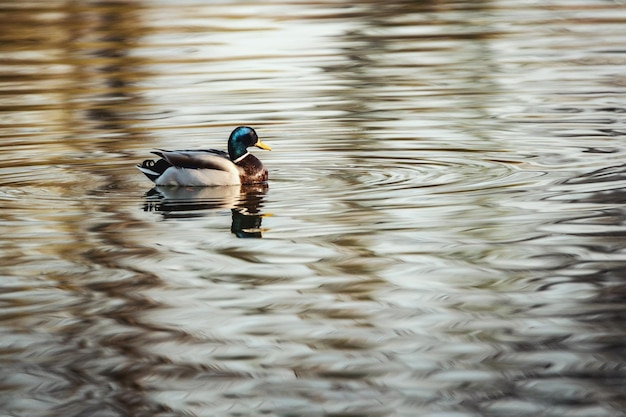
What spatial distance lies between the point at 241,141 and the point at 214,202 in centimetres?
109

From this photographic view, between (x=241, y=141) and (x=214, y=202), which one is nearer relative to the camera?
(x=214, y=202)

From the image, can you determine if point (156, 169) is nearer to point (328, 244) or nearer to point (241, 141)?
point (241, 141)

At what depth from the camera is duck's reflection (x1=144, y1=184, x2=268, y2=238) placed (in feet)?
34.1

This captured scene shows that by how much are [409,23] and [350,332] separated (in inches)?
801

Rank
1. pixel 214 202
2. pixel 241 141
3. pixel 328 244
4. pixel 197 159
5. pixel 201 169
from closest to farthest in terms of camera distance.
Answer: pixel 328 244 < pixel 214 202 < pixel 197 159 < pixel 201 169 < pixel 241 141

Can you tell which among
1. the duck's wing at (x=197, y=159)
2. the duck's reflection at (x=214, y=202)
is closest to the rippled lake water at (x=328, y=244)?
Answer: the duck's reflection at (x=214, y=202)

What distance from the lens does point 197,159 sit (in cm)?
1191

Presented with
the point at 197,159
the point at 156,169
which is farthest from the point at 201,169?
the point at 156,169

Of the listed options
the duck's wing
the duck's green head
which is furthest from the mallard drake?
the duck's green head

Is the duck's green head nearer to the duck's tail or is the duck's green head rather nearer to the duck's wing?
the duck's wing

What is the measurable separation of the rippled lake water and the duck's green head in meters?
0.45

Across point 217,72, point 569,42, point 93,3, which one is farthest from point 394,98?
point 93,3

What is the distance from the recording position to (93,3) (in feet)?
108

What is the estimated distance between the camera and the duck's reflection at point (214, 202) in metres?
10.4
